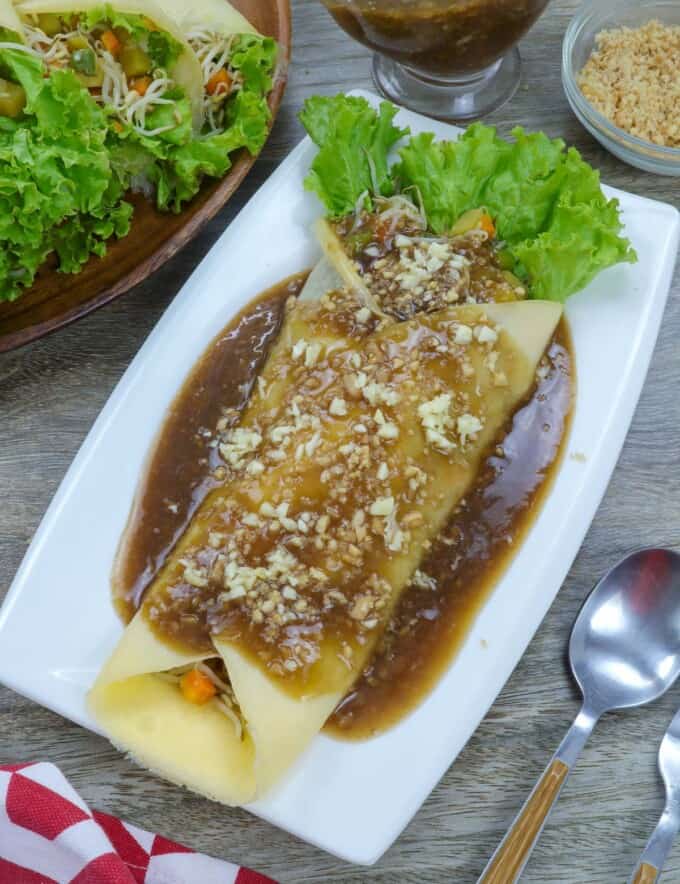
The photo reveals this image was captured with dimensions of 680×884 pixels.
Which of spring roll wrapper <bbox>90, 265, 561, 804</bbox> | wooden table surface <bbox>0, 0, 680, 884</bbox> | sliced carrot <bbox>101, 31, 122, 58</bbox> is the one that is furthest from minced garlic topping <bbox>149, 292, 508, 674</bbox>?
sliced carrot <bbox>101, 31, 122, 58</bbox>

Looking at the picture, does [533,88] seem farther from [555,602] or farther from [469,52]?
[555,602]

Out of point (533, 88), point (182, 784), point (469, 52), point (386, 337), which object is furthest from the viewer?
point (533, 88)

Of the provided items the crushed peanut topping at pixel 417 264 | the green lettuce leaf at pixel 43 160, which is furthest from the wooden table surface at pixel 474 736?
the crushed peanut topping at pixel 417 264

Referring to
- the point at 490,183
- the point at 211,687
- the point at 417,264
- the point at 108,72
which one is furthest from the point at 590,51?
the point at 211,687

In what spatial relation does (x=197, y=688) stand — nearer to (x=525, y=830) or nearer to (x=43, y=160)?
(x=525, y=830)

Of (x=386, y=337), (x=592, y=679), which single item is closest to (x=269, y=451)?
(x=386, y=337)

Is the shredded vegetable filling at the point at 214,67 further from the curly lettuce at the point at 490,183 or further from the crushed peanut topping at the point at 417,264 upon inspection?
the crushed peanut topping at the point at 417,264

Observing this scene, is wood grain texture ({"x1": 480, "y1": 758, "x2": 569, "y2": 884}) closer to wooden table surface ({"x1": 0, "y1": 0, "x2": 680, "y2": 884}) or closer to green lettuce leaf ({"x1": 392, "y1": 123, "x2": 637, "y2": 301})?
wooden table surface ({"x1": 0, "y1": 0, "x2": 680, "y2": 884})
